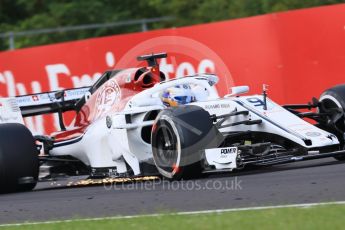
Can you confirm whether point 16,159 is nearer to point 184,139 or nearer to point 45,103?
point 45,103

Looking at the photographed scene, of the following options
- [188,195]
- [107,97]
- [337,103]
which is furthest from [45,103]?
[188,195]

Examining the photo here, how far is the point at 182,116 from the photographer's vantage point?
9.01 metres

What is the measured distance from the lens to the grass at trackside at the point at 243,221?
19.6 ft

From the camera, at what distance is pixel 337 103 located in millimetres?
10062

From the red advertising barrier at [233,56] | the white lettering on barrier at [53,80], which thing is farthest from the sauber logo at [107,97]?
the white lettering on barrier at [53,80]

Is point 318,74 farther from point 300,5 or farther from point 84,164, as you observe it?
point 300,5

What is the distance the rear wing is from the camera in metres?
11.5

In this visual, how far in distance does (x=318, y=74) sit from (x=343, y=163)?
3.96 m

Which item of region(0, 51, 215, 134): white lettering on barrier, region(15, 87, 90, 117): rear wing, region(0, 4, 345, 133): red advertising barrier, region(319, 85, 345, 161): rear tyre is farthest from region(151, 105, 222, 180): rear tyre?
region(0, 51, 215, 134): white lettering on barrier

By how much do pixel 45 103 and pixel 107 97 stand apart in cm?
120

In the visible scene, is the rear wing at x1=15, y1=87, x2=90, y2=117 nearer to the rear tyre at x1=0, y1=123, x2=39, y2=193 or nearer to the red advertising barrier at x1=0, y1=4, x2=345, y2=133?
the red advertising barrier at x1=0, y1=4, x2=345, y2=133

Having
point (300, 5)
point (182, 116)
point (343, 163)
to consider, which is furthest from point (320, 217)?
point (300, 5)

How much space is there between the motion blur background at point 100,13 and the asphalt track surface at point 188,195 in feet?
43.9

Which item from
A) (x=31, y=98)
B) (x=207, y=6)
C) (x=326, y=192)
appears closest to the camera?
(x=326, y=192)
